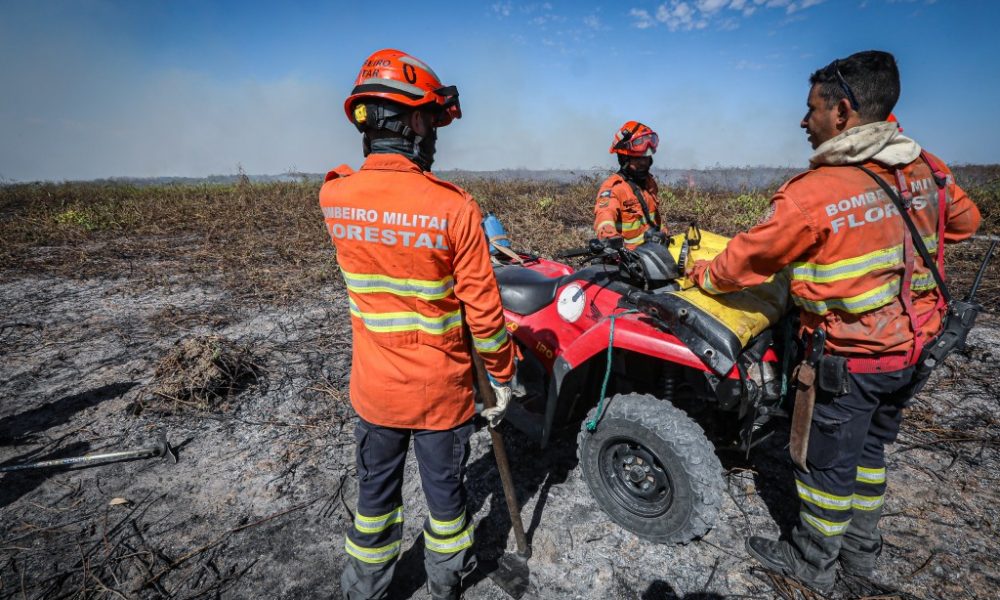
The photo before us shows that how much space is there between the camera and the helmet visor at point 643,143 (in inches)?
171

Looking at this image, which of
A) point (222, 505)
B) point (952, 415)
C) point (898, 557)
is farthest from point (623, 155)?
point (222, 505)

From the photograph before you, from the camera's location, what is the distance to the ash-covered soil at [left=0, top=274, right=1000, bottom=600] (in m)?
2.16

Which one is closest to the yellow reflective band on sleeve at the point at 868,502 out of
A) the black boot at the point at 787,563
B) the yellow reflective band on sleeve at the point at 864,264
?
the black boot at the point at 787,563

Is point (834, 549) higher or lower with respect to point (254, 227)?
lower

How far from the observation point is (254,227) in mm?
10023

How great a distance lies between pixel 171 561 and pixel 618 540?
2392mm

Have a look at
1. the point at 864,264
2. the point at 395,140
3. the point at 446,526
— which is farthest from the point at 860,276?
the point at 446,526

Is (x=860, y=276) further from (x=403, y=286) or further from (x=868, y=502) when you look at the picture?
(x=403, y=286)

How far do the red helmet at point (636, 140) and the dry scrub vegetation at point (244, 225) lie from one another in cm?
358

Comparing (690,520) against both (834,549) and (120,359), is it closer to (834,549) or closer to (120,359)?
(834,549)

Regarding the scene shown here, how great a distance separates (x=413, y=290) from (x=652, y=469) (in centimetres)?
161

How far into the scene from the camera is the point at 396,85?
162 cm

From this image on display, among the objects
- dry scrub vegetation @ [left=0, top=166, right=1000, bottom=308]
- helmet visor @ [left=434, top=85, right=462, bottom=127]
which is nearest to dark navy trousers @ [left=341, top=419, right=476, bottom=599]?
helmet visor @ [left=434, top=85, right=462, bottom=127]

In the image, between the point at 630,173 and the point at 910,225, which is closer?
the point at 910,225
